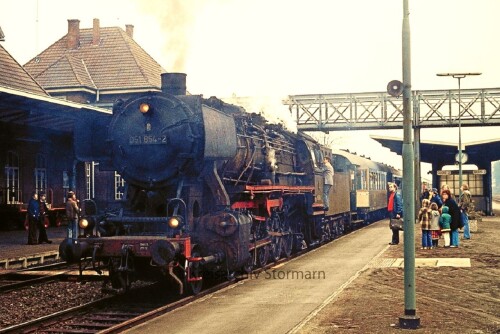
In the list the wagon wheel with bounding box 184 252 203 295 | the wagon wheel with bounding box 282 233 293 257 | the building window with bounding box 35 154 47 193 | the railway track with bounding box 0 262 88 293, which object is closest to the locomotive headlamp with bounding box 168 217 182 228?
the wagon wheel with bounding box 184 252 203 295

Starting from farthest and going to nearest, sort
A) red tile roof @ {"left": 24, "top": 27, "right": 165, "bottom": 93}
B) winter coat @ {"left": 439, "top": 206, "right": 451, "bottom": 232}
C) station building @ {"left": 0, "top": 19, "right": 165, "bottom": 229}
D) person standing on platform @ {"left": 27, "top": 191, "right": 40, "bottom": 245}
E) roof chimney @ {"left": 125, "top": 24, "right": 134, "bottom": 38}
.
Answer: roof chimney @ {"left": 125, "top": 24, "right": 134, "bottom": 38} < red tile roof @ {"left": 24, "top": 27, "right": 165, "bottom": 93} < person standing on platform @ {"left": 27, "top": 191, "right": 40, "bottom": 245} < winter coat @ {"left": 439, "top": 206, "right": 451, "bottom": 232} < station building @ {"left": 0, "top": 19, "right": 165, "bottom": 229}

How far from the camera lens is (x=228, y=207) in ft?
36.8

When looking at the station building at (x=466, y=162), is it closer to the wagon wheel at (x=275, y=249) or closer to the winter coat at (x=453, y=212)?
the winter coat at (x=453, y=212)

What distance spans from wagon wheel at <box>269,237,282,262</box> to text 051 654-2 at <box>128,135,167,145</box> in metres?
4.54

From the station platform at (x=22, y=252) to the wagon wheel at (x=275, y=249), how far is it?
5.58 metres

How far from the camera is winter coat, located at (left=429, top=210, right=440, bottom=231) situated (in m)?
16.8

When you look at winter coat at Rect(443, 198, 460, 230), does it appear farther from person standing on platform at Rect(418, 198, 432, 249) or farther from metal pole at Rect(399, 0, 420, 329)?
metal pole at Rect(399, 0, 420, 329)

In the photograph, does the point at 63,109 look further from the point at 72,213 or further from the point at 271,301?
the point at 271,301

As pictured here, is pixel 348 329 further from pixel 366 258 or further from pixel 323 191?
pixel 323 191

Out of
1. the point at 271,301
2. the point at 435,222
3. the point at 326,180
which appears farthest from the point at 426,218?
the point at 271,301

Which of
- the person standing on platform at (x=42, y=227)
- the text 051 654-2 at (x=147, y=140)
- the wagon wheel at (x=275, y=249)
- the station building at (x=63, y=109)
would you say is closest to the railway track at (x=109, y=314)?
the station building at (x=63, y=109)

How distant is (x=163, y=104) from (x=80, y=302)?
3.45 m

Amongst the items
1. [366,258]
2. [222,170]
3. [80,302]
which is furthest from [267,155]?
[80,302]

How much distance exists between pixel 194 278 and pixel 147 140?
91.5 inches
